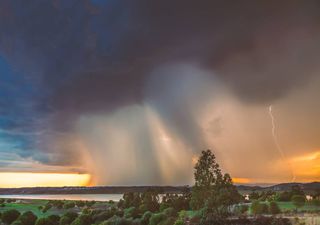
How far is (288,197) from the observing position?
354ft

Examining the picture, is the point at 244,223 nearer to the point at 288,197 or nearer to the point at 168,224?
the point at 168,224

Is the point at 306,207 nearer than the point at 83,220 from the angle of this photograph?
No

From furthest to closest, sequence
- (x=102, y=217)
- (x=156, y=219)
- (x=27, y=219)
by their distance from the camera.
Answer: (x=27, y=219)
(x=102, y=217)
(x=156, y=219)

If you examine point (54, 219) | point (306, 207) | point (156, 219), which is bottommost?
point (156, 219)

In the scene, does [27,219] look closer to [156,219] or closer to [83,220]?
[83,220]

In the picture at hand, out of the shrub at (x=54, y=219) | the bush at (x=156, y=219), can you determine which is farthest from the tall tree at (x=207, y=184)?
the shrub at (x=54, y=219)

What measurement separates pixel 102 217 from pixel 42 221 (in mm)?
11165

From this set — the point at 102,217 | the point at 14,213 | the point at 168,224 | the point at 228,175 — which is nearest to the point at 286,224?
the point at 168,224

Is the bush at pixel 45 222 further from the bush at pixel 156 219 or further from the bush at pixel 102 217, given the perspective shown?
the bush at pixel 156 219

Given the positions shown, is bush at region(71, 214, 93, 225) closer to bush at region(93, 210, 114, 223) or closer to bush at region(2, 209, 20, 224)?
bush at region(93, 210, 114, 223)

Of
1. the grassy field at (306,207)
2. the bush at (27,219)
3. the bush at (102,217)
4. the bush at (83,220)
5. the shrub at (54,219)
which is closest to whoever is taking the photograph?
the bush at (83,220)

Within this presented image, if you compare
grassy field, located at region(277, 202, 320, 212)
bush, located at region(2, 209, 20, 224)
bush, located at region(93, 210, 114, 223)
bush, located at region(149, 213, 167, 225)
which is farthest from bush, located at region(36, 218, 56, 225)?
grassy field, located at region(277, 202, 320, 212)

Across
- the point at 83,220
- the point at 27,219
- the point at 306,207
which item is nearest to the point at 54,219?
the point at 27,219

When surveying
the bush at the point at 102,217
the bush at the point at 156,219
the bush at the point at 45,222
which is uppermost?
the bush at the point at 102,217
